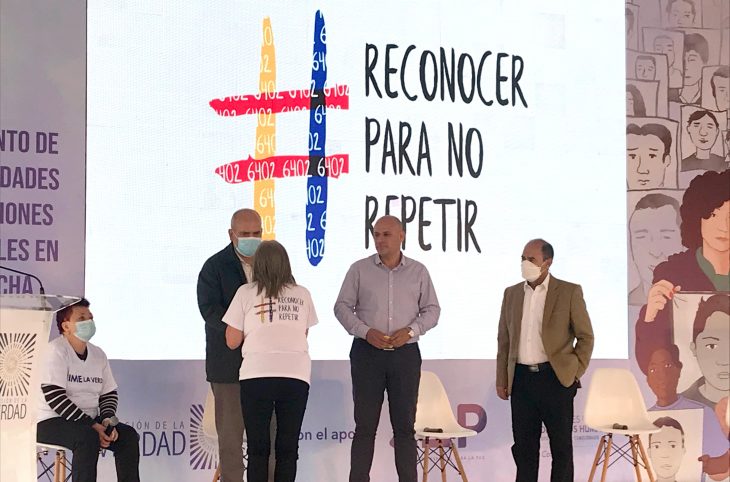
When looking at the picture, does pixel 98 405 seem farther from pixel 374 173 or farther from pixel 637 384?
pixel 637 384

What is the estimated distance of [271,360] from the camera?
16.1 feet

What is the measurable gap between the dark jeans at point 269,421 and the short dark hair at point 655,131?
11.8 feet

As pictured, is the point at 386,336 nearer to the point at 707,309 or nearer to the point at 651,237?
the point at 651,237

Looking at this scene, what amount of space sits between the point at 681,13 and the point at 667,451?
3.18m

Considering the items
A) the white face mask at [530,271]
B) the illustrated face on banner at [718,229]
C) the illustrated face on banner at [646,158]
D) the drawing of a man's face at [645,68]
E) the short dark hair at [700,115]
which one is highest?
the drawing of a man's face at [645,68]

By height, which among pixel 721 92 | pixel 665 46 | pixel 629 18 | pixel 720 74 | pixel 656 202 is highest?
pixel 629 18

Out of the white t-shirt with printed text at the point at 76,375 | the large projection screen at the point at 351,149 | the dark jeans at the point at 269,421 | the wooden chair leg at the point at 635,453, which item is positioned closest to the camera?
the dark jeans at the point at 269,421

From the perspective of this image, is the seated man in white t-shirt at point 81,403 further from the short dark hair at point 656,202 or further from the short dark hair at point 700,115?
the short dark hair at point 700,115

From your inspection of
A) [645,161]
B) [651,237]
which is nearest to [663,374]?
[651,237]

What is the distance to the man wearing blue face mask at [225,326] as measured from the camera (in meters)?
5.26

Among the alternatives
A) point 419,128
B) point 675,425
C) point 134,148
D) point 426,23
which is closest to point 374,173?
point 419,128

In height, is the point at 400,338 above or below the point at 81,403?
above

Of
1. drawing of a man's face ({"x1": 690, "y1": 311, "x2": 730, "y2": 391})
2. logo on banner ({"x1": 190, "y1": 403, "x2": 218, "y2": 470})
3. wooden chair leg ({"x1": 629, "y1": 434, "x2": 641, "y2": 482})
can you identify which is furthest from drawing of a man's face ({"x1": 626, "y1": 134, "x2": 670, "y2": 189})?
logo on banner ({"x1": 190, "y1": 403, "x2": 218, "y2": 470})

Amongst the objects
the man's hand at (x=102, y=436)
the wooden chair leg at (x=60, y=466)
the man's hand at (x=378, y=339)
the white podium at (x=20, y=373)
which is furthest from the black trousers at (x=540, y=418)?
the white podium at (x=20, y=373)
